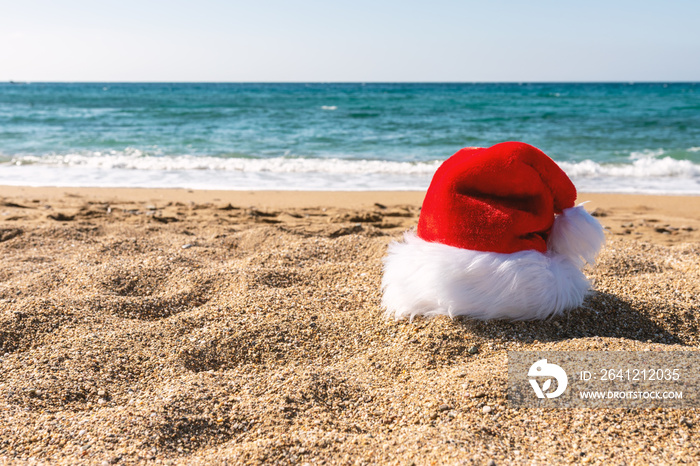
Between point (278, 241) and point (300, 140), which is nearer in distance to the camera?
point (278, 241)

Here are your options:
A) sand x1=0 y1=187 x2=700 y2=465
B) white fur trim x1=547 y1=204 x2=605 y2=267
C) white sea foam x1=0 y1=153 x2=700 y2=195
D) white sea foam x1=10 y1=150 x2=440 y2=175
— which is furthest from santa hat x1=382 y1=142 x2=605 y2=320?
white sea foam x1=10 y1=150 x2=440 y2=175

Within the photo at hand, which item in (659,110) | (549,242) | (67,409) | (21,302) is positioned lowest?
(67,409)

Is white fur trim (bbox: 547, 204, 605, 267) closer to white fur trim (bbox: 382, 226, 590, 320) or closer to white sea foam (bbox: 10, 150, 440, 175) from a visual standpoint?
white fur trim (bbox: 382, 226, 590, 320)

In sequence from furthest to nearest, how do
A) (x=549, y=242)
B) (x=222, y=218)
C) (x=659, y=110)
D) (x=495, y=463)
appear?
(x=659, y=110) < (x=222, y=218) < (x=549, y=242) < (x=495, y=463)

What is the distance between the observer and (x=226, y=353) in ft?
7.78

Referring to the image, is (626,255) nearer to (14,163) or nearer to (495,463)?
(495,463)

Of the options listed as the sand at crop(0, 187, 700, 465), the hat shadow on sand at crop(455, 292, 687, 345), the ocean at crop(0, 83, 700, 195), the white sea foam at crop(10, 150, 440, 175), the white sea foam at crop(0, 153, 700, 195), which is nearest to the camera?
the sand at crop(0, 187, 700, 465)

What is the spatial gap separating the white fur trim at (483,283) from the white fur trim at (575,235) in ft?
0.16

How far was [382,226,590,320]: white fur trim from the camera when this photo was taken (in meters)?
2.28

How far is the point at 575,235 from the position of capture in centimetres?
242

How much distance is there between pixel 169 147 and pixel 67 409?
33.5ft

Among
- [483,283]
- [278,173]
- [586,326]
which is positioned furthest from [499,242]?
[278,173]

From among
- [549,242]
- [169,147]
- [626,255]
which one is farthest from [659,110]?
[549,242]

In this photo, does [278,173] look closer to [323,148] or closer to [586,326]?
[323,148]
